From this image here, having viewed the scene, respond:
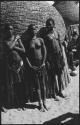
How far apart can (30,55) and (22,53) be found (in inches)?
7.4

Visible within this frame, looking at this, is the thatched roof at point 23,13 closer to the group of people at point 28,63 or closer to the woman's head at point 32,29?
the group of people at point 28,63

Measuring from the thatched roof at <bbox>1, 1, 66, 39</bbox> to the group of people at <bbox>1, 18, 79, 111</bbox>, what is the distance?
29 centimetres

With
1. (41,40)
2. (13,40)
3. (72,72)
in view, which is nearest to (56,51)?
(41,40)

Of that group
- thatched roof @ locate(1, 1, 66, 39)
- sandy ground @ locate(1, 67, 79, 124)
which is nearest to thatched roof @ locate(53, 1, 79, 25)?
thatched roof @ locate(1, 1, 66, 39)

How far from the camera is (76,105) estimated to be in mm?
7598

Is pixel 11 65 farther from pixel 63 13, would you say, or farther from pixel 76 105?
pixel 63 13

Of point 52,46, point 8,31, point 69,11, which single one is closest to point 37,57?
point 52,46

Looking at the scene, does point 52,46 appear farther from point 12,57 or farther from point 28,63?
point 12,57

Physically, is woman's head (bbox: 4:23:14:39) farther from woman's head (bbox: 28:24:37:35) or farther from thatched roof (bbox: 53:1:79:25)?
thatched roof (bbox: 53:1:79:25)

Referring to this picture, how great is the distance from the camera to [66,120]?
20.9 ft

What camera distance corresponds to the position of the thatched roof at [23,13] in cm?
828

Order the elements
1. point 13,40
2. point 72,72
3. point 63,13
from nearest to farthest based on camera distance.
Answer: point 13,40
point 72,72
point 63,13

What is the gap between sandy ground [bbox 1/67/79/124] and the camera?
672cm

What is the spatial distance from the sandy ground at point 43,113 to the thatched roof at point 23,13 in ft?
6.55
